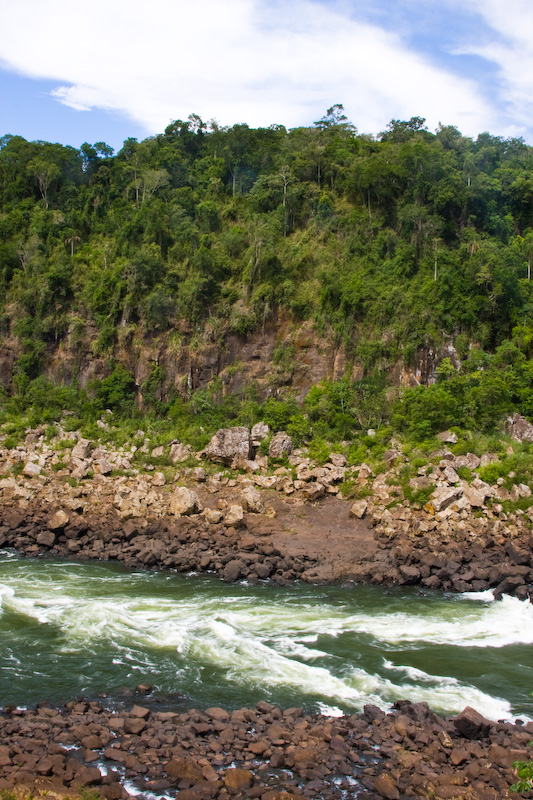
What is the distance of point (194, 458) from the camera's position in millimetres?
33188

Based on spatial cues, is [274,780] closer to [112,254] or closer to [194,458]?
[194,458]

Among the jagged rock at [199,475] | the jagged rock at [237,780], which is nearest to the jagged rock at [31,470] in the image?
the jagged rock at [199,475]

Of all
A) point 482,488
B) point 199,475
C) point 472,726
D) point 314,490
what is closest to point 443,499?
point 482,488

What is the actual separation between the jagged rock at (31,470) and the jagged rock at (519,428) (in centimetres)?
2322

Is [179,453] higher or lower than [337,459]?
lower

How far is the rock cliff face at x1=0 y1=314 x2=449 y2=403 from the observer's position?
3766 centimetres

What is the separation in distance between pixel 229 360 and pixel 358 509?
51.3 feet

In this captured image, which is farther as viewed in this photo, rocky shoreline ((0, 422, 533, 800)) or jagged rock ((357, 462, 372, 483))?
jagged rock ((357, 462, 372, 483))

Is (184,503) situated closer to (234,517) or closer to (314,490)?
(234,517)

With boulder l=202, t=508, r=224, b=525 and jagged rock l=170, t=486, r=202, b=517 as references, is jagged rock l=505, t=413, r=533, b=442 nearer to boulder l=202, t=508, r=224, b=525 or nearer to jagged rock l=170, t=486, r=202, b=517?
boulder l=202, t=508, r=224, b=525

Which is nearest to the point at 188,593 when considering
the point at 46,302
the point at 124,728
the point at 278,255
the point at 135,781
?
the point at 124,728

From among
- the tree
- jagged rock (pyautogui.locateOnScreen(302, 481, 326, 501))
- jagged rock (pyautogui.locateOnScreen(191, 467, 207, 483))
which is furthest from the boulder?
the tree

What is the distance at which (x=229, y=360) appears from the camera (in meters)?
40.2

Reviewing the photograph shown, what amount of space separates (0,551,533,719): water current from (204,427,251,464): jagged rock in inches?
389
